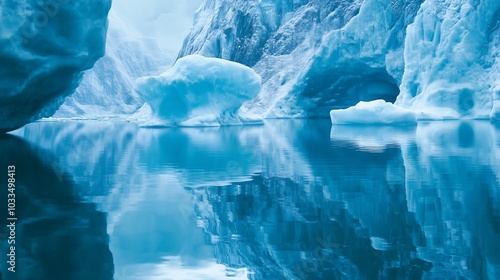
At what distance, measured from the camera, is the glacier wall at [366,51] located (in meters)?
26.1

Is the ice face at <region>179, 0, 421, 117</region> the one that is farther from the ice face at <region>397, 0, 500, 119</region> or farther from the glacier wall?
the ice face at <region>397, 0, 500, 119</region>

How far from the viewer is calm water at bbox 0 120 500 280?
10.1 ft

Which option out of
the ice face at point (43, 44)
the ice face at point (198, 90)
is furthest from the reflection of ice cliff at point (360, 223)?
the ice face at point (198, 90)

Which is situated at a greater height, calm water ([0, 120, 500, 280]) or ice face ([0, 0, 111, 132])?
ice face ([0, 0, 111, 132])

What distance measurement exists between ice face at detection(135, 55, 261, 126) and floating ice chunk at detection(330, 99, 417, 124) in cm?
496

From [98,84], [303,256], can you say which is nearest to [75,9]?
[303,256]

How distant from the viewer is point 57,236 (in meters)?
3.69

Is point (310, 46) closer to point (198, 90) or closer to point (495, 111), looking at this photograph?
point (198, 90)

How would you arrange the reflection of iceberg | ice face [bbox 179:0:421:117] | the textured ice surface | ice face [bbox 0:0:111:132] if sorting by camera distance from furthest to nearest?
the textured ice surface, ice face [bbox 179:0:421:117], ice face [bbox 0:0:111:132], the reflection of iceberg

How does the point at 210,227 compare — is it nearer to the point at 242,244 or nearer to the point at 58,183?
the point at 242,244

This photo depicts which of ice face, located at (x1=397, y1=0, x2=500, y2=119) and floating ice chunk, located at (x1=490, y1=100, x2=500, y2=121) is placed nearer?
floating ice chunk, located at (x1=490, y1=100, x2=500, y2=121)

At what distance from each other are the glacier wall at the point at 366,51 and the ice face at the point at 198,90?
962cm

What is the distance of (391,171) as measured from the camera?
7055mm

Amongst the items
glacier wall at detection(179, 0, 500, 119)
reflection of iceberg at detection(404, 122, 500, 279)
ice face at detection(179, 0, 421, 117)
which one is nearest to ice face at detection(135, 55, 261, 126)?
glacier wall at detection(179, 0, 500, 119)
